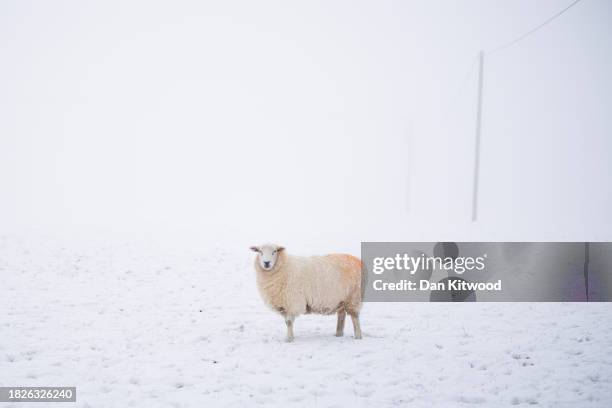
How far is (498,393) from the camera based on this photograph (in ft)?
23.7

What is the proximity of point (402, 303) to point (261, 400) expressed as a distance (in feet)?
29.1

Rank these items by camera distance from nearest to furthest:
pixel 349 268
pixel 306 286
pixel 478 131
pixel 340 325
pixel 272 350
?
1. pixel 272 350
2. pixel 306 286
3. pixel 340 325
4. pixel 349 268
5. pixel 478 131

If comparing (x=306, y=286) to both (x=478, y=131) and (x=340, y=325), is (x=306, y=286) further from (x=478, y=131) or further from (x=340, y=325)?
(x=478, y=131)

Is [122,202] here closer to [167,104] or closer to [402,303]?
[402,303]

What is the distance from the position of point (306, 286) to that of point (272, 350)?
71.5 inches

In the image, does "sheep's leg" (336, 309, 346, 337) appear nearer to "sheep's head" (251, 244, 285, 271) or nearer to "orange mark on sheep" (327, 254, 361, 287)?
"orange mark on sheep" (327, 254, 361, 287)

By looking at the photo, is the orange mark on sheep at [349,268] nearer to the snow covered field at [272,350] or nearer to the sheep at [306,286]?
the sheep at [306,286]

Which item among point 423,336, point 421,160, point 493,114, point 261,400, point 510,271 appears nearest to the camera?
point 261,400

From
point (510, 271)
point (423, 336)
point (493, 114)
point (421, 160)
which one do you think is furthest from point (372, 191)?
point (423, 336)

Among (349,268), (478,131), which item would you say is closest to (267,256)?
(349,268)

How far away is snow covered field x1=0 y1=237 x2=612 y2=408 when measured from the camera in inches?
290

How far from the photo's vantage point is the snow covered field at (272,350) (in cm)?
737

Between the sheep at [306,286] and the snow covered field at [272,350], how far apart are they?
2.45 feet

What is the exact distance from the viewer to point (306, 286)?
35.7ft
